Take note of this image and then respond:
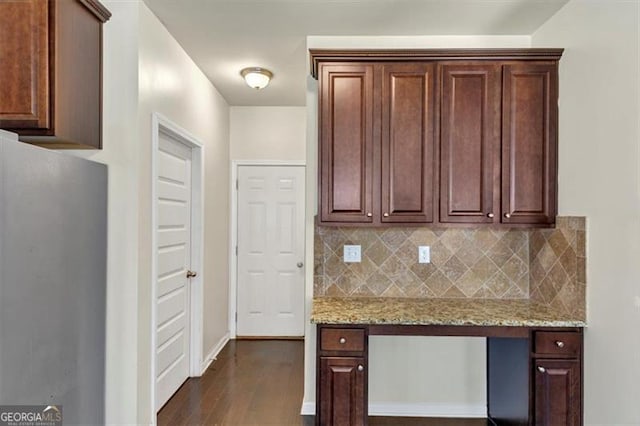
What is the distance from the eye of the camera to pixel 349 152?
2.47m

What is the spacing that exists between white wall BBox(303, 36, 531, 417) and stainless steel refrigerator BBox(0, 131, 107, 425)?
4.29 ft

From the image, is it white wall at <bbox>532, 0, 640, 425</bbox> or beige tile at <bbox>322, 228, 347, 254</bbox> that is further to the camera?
beige tile at <bbox>322, 228, 347, 254</bbox>

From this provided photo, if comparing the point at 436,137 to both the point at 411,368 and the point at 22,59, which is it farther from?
the point at 22,59

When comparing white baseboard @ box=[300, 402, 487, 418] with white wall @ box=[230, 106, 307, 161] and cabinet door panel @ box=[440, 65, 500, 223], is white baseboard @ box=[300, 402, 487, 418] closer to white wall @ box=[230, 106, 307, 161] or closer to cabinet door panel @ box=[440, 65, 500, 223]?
cabinet door panel @ box=[440, 65, 500, 223]

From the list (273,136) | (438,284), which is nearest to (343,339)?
(438,284)

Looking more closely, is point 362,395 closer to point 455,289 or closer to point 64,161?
point 455,289

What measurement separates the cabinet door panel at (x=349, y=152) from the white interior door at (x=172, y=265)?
45.9 inches

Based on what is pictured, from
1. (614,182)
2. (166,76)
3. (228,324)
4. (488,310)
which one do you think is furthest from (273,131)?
(614,182)

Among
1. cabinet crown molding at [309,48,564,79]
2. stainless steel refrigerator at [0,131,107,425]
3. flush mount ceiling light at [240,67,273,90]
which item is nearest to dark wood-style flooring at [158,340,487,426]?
stainless steel refrigerator at [0,131,107,425]

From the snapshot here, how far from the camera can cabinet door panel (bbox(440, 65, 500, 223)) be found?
245cm

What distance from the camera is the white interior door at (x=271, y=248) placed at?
4594 millimetres

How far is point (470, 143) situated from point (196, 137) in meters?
2.20

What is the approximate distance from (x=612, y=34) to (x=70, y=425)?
333 centimetres

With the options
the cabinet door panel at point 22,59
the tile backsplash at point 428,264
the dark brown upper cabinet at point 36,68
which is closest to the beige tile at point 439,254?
the tile backsplash at point 428,264
